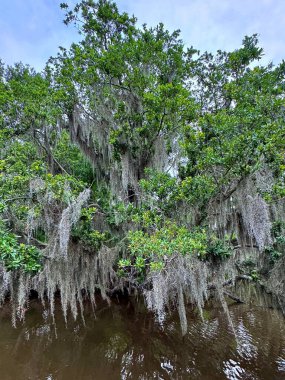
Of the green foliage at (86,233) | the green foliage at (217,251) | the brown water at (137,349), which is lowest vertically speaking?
the brown water at (137,349)

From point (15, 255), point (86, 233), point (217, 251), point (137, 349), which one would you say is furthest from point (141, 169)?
point (137, 349)

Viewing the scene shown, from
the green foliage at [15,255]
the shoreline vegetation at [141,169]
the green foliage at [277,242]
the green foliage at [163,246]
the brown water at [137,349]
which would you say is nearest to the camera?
the green foliage at [15,255]

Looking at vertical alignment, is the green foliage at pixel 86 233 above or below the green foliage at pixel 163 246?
above

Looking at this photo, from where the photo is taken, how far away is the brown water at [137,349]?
436cm

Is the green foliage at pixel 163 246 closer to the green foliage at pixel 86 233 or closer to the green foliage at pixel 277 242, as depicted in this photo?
the green foliage at pixel 86 233

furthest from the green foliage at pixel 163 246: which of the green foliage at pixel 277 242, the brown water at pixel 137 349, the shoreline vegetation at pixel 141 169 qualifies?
the brown water at pixel 137 349

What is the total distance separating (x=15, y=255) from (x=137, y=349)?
3780mm

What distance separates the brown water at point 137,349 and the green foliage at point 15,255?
215 cm

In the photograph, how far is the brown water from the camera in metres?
4.36

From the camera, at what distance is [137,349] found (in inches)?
211

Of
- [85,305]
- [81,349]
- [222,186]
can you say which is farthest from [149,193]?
[85,305]

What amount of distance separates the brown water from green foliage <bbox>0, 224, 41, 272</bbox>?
2.15 m

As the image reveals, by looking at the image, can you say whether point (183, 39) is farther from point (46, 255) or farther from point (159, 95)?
point (46, 255)

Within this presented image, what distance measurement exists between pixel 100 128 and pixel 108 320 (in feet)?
19.2
